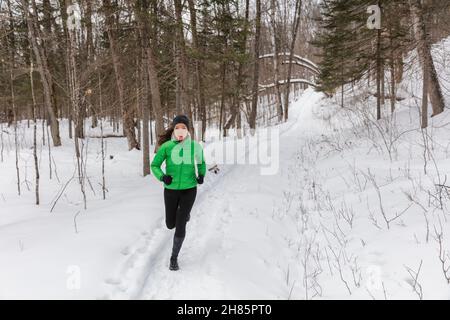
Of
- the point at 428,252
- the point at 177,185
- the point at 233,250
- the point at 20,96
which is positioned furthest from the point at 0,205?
the point at 20,96

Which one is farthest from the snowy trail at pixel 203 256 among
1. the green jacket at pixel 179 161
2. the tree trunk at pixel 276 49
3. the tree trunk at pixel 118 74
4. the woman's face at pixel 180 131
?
the tree trunk at pixel 276 49

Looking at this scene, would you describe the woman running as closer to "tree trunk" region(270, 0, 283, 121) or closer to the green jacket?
the green jacket

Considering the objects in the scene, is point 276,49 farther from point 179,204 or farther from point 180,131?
point 179,204

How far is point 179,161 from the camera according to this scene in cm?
421

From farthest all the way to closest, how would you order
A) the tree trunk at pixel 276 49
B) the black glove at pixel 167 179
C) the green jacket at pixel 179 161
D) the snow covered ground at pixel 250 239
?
the tree trunk at pixel 276 49, the green jacket at pixel 179 161, the black glove at pixel 167 179, the snow covered ground at pixel 250 239

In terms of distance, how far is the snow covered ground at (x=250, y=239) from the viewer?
355 centimetres

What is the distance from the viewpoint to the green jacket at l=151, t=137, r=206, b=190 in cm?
419

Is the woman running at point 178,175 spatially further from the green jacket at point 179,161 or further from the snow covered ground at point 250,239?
the snow covered ground at point 250,239

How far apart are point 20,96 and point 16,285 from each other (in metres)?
21.0

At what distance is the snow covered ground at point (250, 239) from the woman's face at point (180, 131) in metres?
1.79

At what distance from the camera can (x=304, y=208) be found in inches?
254

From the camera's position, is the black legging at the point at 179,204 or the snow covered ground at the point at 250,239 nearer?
the snow covered ground at the point at 250,239

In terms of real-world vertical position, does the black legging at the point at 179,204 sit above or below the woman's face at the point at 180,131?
below
